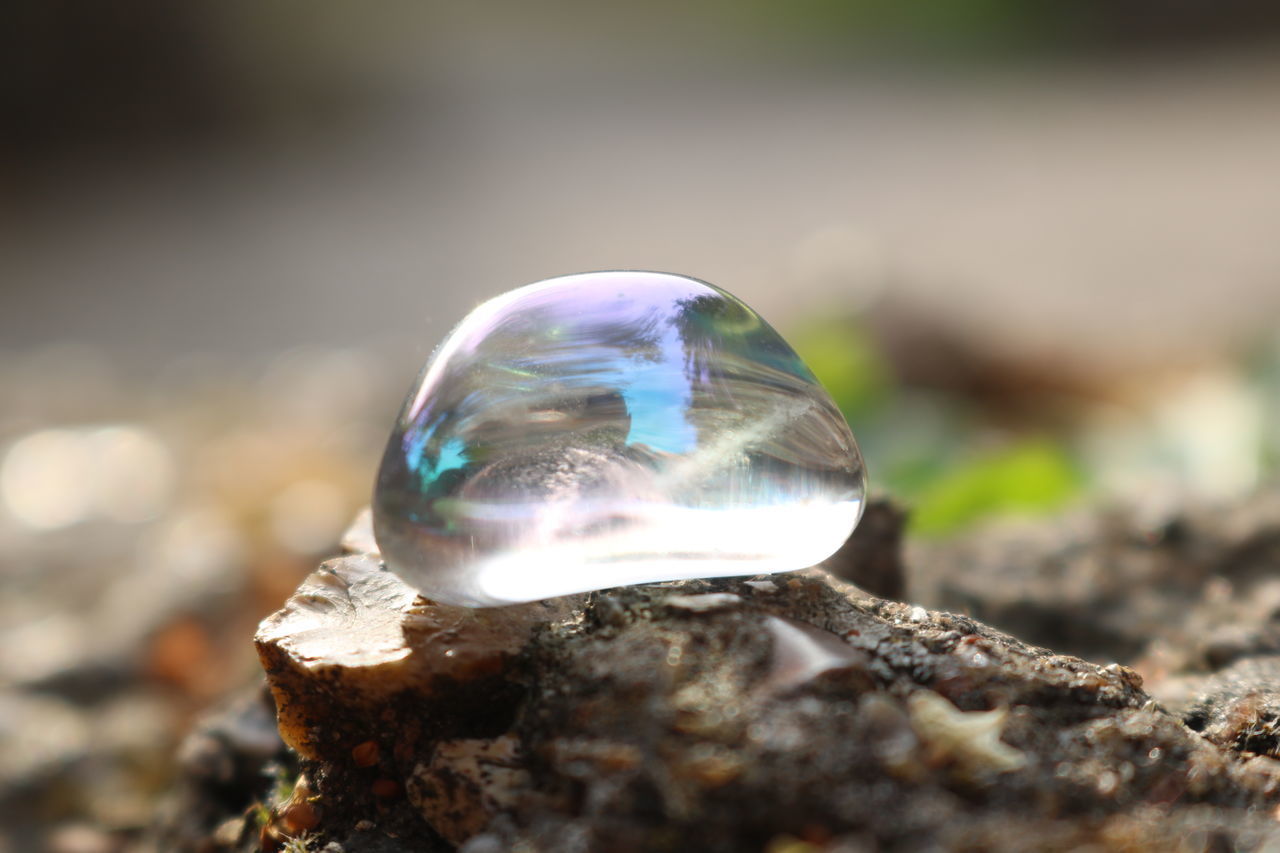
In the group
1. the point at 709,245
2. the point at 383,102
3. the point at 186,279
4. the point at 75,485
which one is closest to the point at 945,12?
the point at 383,102

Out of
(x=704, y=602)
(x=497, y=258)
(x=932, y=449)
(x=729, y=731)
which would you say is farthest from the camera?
(x=497, y=258)

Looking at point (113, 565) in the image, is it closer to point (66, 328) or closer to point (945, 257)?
point (66, 328)

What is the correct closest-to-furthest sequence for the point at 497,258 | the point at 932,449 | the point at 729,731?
1. the point at 729,731
2. the point at 932,449
3. the point at 497,258

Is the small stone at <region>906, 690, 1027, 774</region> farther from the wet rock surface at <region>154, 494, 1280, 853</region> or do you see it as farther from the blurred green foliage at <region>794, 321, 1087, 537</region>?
the blurred green foliage at <region>794, 321, 1087, 537</region>

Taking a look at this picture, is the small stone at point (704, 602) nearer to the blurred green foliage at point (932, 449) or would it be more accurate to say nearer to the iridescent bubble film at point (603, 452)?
the iridescent bubble film at point (603, 452)

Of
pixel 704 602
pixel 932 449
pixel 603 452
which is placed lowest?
pixel 932 449


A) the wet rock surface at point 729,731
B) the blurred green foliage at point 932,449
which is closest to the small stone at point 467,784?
the wet rock surface at point 729,731

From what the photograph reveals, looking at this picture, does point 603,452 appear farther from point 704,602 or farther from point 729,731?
point 729,731

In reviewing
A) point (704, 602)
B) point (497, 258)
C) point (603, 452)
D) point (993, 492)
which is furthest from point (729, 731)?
point (497, 258)
